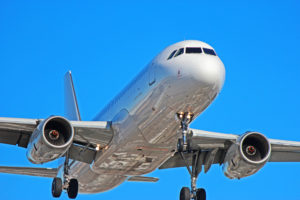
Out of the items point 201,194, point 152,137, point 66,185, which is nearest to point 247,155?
point 201,194

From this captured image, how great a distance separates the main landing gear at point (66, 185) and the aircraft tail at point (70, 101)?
9.44m

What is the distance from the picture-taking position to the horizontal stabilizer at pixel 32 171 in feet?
108

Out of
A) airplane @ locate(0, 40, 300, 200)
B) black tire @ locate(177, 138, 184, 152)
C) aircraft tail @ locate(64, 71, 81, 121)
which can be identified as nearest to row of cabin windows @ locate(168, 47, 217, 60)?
airplane @ locate(0, 40, 300, 200)

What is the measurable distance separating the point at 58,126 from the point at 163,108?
546cm

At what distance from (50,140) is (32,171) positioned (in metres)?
A: 6.66

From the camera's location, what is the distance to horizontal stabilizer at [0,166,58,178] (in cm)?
3284

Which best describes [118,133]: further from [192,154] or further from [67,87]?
[67,87]

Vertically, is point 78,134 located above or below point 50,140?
above

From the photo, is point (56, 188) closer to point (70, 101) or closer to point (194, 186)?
point (194, 186)

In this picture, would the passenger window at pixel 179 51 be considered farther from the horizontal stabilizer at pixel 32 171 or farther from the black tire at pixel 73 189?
the horizontal stabilizer at pixel 32 171

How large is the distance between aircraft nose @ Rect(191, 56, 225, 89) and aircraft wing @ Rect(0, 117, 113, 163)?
6.66 m

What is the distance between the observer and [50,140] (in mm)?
28094

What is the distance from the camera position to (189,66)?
A: 2512cm

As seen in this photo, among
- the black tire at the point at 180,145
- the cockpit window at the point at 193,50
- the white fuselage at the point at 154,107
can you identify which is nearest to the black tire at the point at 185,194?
the white fuselage at the point at 154,107
